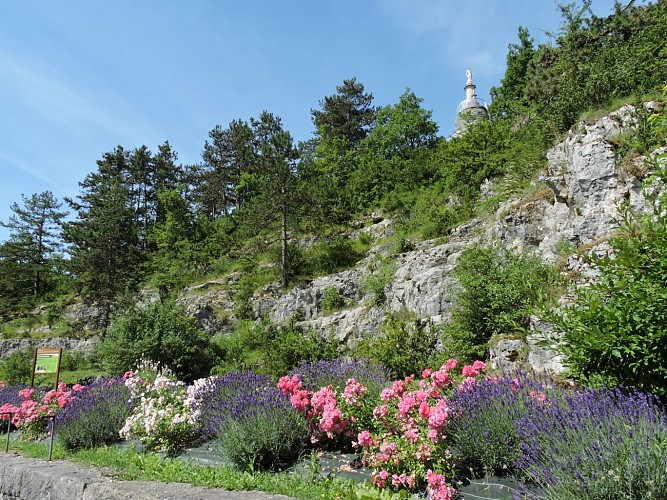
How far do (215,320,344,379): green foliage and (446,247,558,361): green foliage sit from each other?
3902 millimetres

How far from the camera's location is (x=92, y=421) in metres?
6.42

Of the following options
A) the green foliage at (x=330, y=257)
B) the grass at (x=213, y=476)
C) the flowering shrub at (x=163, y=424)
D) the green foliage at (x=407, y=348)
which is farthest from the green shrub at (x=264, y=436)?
the green foliage at (x=330, y=257)

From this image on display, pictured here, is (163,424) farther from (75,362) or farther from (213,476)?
(75,362)

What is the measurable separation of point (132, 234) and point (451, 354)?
2865 centimetres

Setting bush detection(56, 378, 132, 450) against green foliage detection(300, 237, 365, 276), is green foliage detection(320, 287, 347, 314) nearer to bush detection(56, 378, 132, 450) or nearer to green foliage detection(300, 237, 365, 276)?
green foliage detection(300, 237, 365, 276)

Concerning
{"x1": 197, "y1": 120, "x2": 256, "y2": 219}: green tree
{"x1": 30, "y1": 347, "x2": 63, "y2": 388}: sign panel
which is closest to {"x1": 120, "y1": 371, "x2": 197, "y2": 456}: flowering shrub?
{"x1": 30, "y1": 347, "x2": 63, "y2": 388}: sign panel

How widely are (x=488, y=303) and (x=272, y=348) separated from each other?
23.2ft

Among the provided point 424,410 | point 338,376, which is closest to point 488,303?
point 338,376

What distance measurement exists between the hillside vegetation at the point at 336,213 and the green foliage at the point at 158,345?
0.20 feet

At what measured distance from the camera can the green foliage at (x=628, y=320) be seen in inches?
119

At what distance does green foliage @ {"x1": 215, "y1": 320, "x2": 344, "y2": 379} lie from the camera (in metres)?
11.9

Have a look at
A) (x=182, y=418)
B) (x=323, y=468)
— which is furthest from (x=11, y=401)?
(x=323, y=468)

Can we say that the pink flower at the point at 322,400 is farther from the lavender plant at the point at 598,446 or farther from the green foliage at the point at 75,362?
the green foliage at the point at 75,362

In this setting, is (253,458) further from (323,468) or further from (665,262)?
(665,262)
